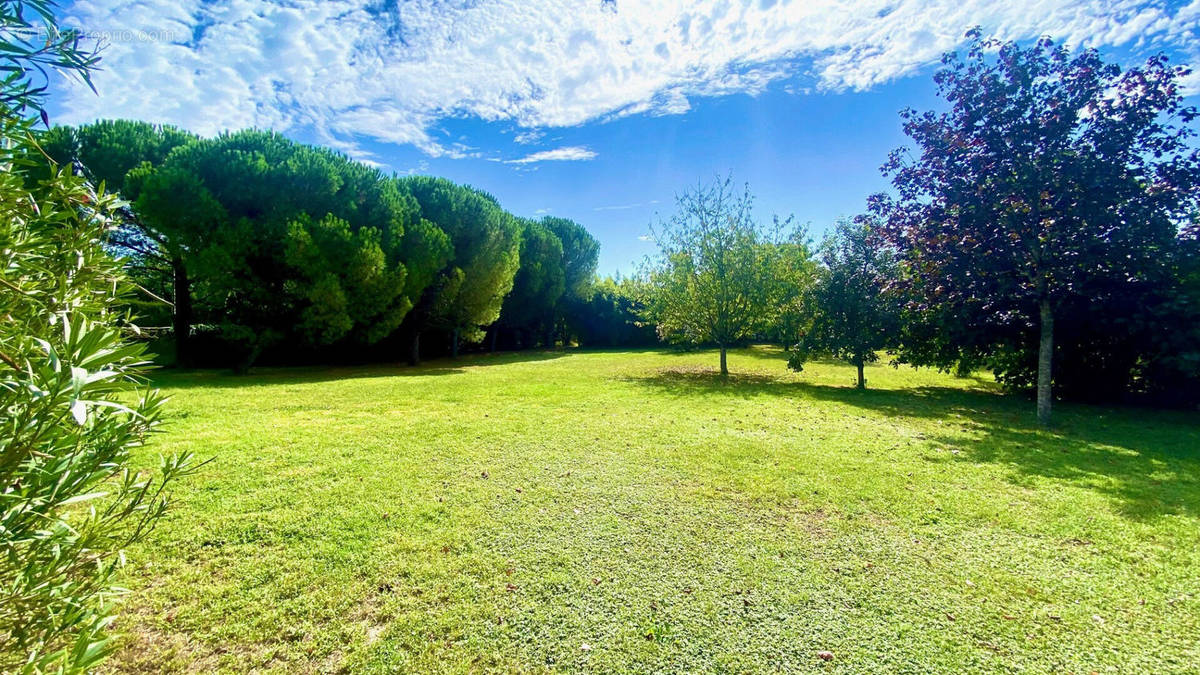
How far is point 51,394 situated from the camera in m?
1.20

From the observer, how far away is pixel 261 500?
4.24 meters

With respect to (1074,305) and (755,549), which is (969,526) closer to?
(755,549)

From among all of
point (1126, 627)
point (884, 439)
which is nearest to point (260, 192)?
point (884, 439)

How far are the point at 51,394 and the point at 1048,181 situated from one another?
12449mm

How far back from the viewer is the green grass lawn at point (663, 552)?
2.53m

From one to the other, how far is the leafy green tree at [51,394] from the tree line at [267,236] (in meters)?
12.8

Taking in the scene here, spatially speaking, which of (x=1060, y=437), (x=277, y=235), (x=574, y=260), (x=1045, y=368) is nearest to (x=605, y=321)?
(x=574, y=260)

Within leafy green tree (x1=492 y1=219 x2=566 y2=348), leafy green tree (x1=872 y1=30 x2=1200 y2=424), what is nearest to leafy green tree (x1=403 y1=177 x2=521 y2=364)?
leafy green tree (x1=492 y1=219 x2=566 y2=348)

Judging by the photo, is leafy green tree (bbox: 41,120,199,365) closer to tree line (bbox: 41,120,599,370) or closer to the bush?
tree line (bbox: 41,120,599,370)

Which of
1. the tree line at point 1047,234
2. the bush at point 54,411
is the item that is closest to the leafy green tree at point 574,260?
the tree line at point 1047,234

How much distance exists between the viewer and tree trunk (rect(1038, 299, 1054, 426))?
8.55m

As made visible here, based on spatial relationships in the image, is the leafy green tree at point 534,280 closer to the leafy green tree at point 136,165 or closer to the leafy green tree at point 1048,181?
the leafy green tree at point 136,165

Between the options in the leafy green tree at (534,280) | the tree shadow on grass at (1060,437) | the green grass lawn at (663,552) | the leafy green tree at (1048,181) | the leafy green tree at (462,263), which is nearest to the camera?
the green grass lawn at (663,552)

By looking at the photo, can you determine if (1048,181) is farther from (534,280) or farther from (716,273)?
(534,280)
